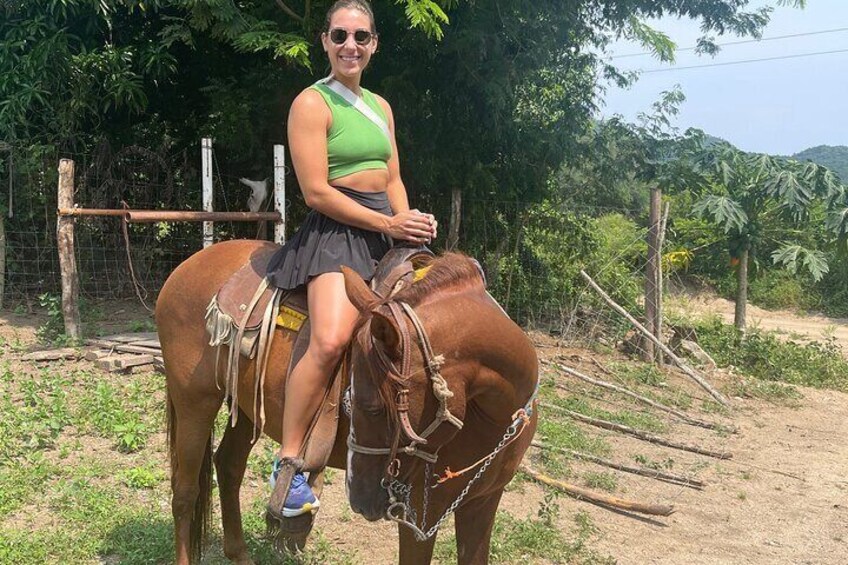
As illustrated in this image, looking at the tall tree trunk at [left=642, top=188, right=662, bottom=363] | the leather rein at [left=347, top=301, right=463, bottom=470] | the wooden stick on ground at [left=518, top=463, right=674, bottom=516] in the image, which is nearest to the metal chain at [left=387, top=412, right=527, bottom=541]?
the leather rein at [left=347, top=301, right=463, bottom=470]

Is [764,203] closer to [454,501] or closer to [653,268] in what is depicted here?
[653,268]

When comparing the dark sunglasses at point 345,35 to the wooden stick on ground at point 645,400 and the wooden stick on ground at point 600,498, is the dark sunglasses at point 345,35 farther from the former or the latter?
the wooden stick on ground at point 645,400

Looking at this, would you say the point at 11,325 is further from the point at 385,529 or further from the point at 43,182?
the point at 385,529

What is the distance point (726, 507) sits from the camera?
14.5 feet

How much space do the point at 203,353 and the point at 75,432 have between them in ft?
8.25

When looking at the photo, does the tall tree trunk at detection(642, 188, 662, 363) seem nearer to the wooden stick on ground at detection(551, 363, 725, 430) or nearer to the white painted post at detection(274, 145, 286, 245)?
the wooden stick on ground at detection(551, 363, 725, 430)

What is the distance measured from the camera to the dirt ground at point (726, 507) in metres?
3.75

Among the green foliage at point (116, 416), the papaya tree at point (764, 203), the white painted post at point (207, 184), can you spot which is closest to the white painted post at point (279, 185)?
the white painted post at point (207, 184)

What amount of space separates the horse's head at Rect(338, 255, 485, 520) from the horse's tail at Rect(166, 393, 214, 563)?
1504 mm

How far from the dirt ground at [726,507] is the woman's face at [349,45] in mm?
2432

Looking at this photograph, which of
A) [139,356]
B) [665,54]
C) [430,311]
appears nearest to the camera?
[430,311]

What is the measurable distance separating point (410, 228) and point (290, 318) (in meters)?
0.63

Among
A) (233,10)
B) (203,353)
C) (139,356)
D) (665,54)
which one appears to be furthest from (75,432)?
(665,54)

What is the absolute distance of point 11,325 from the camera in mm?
7805
